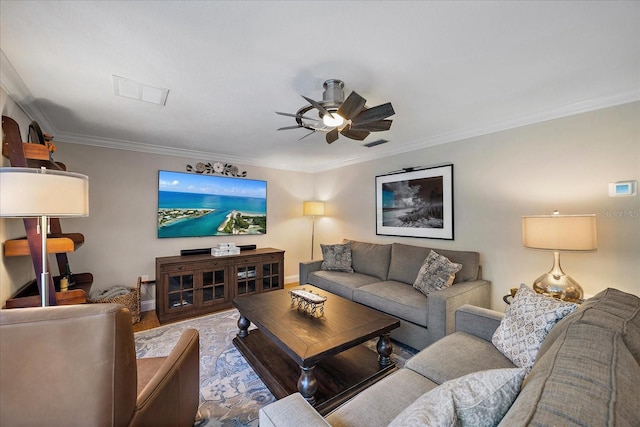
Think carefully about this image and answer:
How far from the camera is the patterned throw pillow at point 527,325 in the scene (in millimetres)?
1352

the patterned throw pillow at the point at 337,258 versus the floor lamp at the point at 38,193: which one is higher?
the floor lamp at the point at 38,193

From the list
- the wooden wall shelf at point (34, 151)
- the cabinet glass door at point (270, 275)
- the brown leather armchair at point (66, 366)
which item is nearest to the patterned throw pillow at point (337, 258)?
the cabinet glass door at point (270, 275)

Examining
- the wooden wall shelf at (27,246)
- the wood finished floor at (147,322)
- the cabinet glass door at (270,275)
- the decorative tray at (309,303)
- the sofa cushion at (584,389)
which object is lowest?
the wood finished floor at (147,322)

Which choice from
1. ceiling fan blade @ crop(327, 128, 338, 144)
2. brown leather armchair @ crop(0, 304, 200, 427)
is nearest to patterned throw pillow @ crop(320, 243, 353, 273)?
ceiling fan blade @ crop(327, 128, 338, 144)

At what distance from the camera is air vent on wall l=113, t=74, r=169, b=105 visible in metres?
1.91

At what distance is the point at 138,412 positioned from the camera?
3.25 feet

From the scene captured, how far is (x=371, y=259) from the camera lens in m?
3.63

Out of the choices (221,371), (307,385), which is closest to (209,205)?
(221,371)

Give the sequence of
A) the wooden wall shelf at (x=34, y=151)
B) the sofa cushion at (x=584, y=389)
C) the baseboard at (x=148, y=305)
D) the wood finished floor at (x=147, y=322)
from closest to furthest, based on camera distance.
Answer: the sofa cushion at (x=584, y=389) → the wooden wall shelf at (x=34, y=151) → the wood finished floor at (x=147, y=322) → the baseboard at (x=148, y=305)

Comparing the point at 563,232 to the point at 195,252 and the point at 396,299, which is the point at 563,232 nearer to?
the point at 396,299

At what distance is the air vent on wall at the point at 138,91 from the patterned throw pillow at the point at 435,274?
298 centimetres

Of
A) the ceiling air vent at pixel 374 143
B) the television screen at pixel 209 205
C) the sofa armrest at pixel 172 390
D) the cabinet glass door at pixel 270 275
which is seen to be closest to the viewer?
the sofa armrest at pixel 172 390

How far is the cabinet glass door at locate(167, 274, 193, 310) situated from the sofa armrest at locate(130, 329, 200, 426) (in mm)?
1921

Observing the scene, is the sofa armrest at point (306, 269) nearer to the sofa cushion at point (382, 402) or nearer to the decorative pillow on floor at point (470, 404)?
the sofa cushion at point (382, 402)
